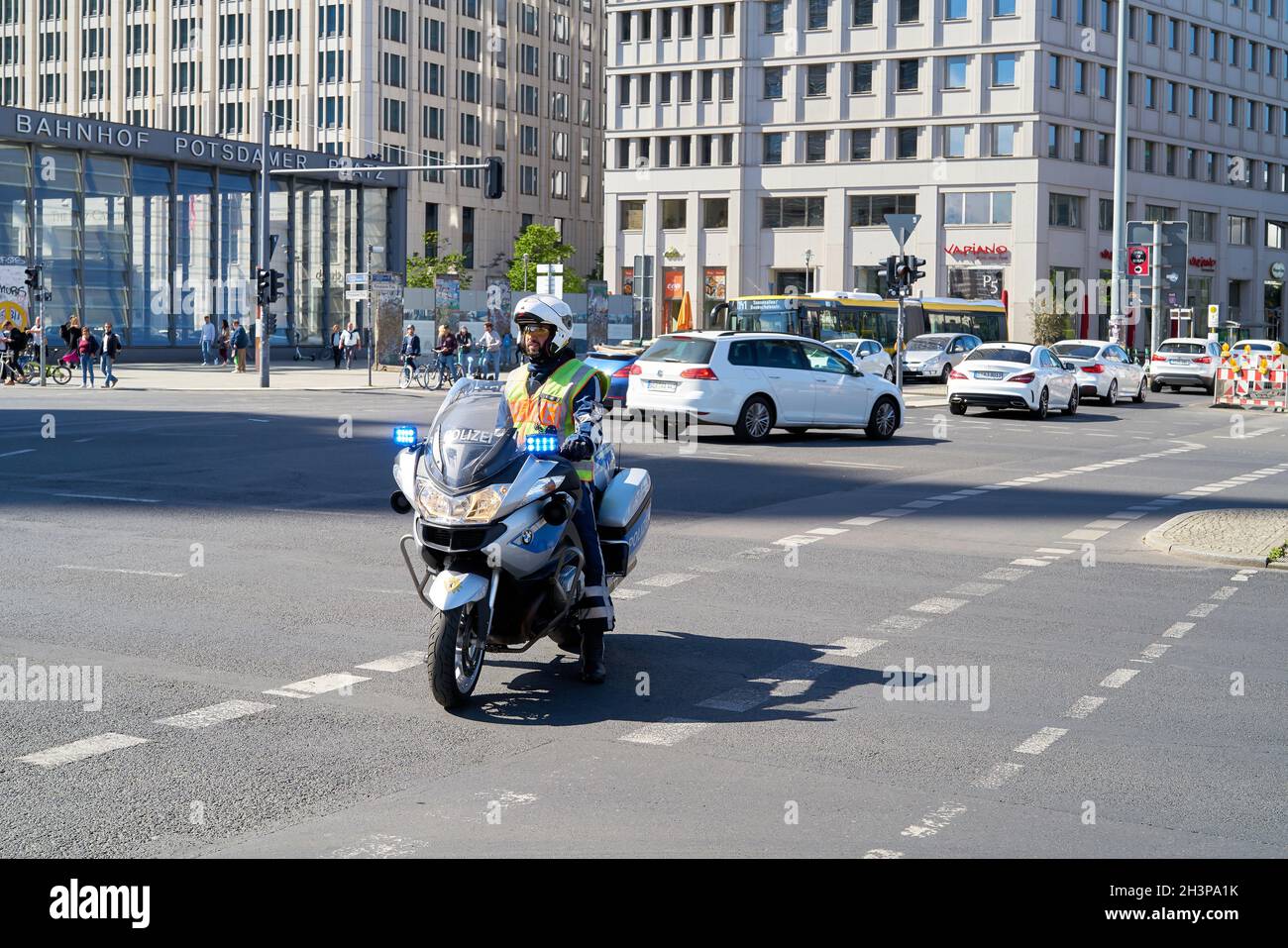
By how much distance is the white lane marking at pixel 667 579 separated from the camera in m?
11.1

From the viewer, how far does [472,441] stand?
24.1ft

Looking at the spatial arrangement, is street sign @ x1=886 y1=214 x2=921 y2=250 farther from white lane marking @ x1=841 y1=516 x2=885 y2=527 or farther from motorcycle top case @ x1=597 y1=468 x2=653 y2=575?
motorcycle top case @ x1=597 y1=468 x2=653 y2=575

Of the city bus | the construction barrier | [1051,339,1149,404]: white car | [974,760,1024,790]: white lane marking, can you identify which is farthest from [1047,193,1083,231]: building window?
[974,760,1024,790]: white lane marking

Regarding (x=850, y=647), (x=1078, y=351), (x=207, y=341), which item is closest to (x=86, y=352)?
(x=207, y=341)

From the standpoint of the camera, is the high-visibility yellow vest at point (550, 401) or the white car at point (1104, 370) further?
the white car at point (1104, 370)

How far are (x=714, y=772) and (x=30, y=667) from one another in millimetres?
3606

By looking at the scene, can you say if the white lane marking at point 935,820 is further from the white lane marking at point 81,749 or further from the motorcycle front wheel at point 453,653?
the white lane marking at point 81,749

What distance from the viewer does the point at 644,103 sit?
9206 cm

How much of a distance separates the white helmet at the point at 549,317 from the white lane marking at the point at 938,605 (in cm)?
341

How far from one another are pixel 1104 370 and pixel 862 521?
25.7 meters

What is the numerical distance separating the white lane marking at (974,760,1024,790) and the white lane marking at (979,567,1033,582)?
523 cm

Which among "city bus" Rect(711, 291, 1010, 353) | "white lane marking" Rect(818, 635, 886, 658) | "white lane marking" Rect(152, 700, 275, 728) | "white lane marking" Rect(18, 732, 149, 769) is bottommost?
"white lane marking" Rect(18, 732, 149, 769)

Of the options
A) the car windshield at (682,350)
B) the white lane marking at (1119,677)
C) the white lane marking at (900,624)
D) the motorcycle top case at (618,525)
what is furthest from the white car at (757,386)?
the white lane marking at (1119,677)

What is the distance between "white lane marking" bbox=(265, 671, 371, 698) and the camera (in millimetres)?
7555
